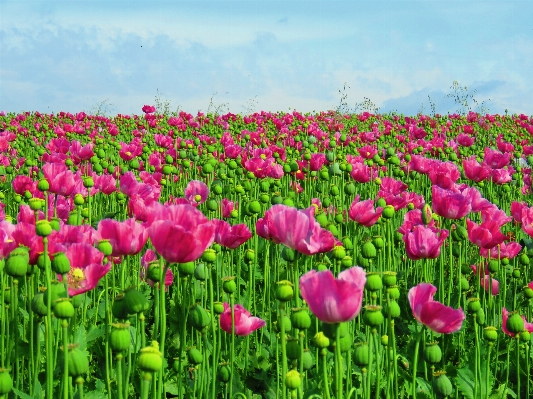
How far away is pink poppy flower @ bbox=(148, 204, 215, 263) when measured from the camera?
4.69 feet

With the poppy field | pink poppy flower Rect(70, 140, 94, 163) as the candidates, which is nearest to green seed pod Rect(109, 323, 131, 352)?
the poppy field

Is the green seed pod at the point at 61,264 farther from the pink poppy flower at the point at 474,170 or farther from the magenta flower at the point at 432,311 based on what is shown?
the pink poppy flower at the point at 474,170

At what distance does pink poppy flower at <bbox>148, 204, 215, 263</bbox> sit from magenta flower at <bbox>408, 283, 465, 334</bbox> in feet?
2.14

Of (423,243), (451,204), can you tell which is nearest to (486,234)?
(451,204)

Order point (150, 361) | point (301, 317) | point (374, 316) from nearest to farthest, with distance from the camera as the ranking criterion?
point (150, 361) → point (301, 317) → point (374, 316)

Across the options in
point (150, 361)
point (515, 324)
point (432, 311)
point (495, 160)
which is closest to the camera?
point (150, 361)

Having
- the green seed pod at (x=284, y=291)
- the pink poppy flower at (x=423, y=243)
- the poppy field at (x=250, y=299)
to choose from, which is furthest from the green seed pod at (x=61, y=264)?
the pink poppy flower at (x=423, y=243)

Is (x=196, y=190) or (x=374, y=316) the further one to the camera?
(x=196, y=190)

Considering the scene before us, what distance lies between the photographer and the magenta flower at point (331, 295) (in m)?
1.33

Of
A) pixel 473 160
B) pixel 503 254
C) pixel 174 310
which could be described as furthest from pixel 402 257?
pixel 174 310

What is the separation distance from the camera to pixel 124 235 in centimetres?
175

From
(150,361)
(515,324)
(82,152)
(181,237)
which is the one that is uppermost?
(82,152)

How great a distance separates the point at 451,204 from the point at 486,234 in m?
0.21

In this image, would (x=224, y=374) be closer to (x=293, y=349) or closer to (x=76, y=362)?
(x=293, y=349)
